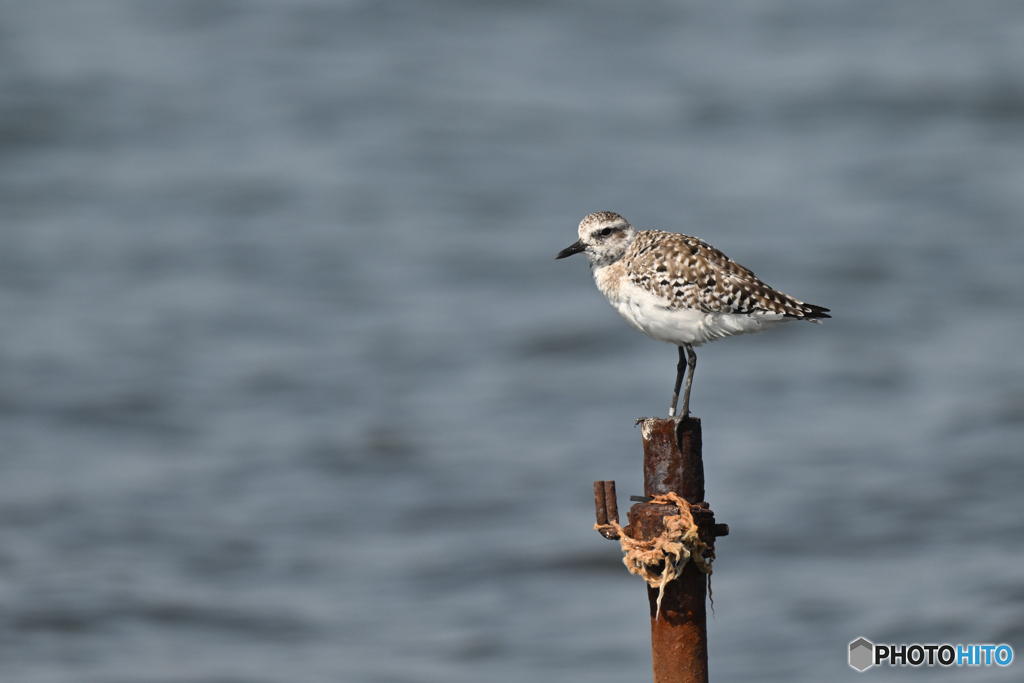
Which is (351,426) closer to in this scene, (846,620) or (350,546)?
(350,546)

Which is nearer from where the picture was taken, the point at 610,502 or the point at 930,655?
the point at 610,502

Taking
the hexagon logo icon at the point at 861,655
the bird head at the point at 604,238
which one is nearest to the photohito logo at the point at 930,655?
the hexagon logo icon at the point at 861,655

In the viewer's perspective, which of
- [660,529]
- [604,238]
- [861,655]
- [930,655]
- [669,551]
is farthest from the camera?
[930,655]

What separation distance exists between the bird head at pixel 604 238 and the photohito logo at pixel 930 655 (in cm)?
662

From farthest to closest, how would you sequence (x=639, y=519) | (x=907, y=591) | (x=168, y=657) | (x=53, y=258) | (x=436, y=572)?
1. (x=53, y=258)
2. (x=436, y=572)
3. (x=907, y=591)
4. (x=168, y=657)
5. (x=639, y=519)

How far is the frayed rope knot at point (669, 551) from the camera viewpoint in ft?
22.4

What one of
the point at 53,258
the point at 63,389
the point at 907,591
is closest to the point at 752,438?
A: the point at 907,591

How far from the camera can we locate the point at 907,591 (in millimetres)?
15422

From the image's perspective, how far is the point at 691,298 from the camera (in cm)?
791

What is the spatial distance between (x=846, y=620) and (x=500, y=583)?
4409mm

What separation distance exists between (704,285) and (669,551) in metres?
1.94

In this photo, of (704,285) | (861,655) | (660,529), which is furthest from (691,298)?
(861,655)

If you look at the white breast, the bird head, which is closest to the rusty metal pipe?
the white breast

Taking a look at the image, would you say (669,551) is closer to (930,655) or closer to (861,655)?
(861,655)
